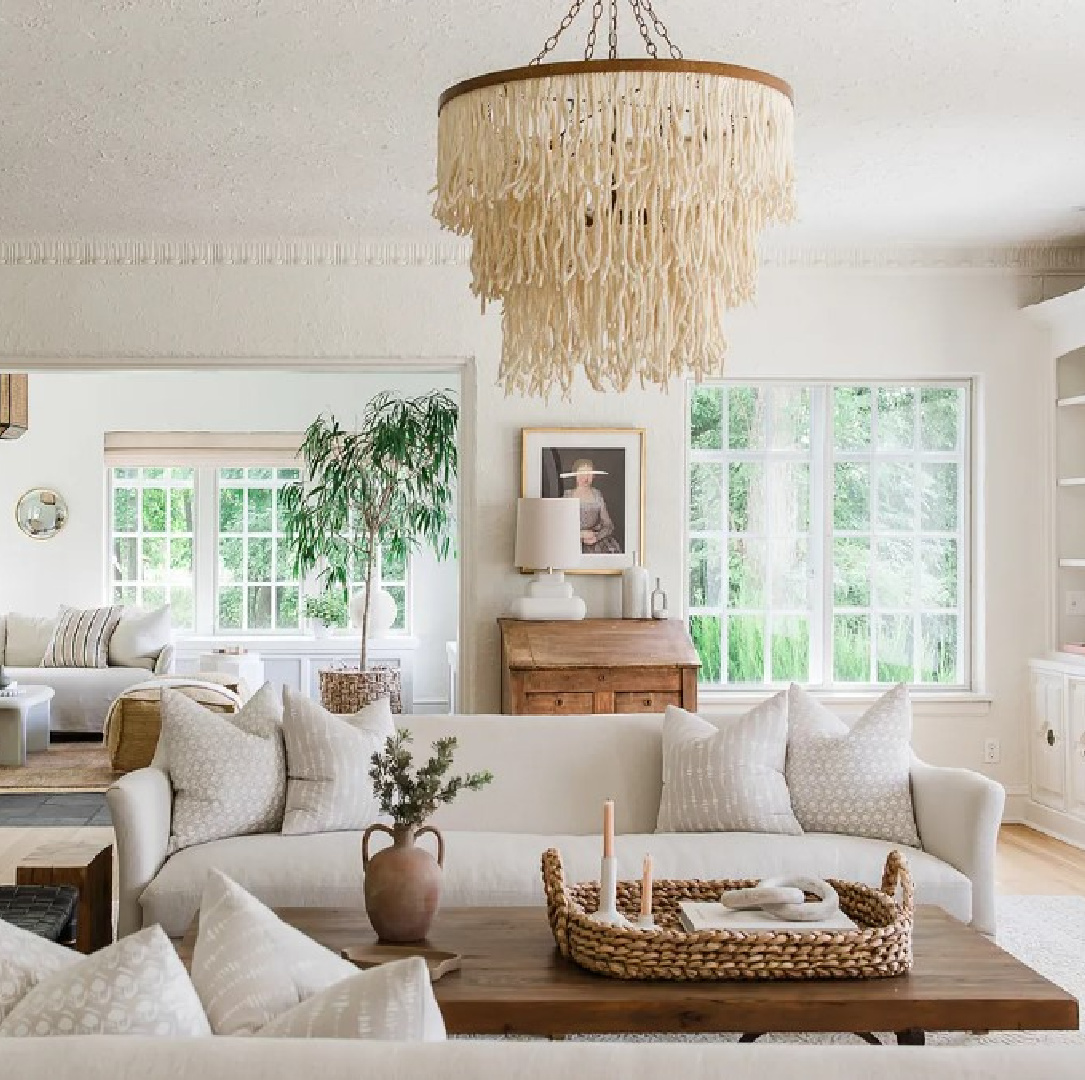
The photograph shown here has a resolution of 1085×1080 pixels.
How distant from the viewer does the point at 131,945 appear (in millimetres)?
1517

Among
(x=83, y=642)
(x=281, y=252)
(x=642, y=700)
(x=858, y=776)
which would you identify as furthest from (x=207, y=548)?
(x=858, y=776)

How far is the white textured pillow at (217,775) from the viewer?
402 cm

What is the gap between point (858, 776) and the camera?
4.11 metres

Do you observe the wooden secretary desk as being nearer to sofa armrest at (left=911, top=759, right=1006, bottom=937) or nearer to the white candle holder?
sofa armrest at (left=911, top=759, right=1006, bottom=937)

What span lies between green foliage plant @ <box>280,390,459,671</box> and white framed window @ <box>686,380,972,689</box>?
2204 millimetres

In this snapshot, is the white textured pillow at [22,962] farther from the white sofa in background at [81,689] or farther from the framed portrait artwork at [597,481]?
the white sofa in background at [81,689]

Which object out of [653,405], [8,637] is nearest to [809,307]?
[653,405]

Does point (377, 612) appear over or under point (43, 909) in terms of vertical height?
over

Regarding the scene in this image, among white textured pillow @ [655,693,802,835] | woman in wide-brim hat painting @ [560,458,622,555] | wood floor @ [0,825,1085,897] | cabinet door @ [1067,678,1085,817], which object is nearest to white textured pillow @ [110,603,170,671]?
wood floor @ [0,825,1085,897]

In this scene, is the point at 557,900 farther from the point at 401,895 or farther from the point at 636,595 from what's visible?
the point at 636,595

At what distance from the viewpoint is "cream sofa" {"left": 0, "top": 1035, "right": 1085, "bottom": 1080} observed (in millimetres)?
1238

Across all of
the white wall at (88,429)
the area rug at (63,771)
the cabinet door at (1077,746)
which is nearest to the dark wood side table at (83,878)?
the area rug at (63,771)

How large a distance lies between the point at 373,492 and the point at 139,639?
2176mm

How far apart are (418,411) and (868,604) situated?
3096mm
